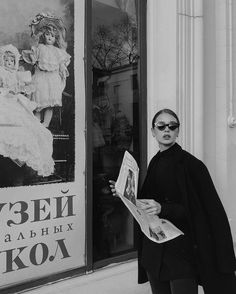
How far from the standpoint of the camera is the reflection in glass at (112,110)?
388cm

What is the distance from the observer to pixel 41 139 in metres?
3.41

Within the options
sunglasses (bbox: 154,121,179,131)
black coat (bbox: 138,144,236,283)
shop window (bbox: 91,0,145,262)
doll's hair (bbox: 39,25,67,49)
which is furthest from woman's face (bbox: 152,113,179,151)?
doll's hair (bbox: 39,25,67,49)

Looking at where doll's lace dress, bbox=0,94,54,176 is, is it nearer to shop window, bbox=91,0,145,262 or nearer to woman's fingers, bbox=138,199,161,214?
shop window, bbox=91,0,145,262

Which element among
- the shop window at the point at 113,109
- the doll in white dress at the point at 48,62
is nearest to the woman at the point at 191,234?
the doll in white dress at the point at 48,62

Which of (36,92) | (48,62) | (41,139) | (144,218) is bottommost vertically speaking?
(144,218)

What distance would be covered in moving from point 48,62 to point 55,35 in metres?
0.27

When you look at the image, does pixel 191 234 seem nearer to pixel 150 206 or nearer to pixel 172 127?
pixel 150 206

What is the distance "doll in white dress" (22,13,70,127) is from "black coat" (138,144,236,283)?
159 centimetres

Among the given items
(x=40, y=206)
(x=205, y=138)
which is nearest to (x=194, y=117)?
(x=205, y=138)

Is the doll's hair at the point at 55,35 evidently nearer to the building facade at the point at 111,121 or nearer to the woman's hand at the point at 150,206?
the building facade at the point at 111,121

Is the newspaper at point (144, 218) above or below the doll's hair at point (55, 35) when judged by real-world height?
below

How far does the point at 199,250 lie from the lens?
233 centimetres

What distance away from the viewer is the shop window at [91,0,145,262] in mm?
3875

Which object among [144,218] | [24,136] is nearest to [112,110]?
[24,136]
